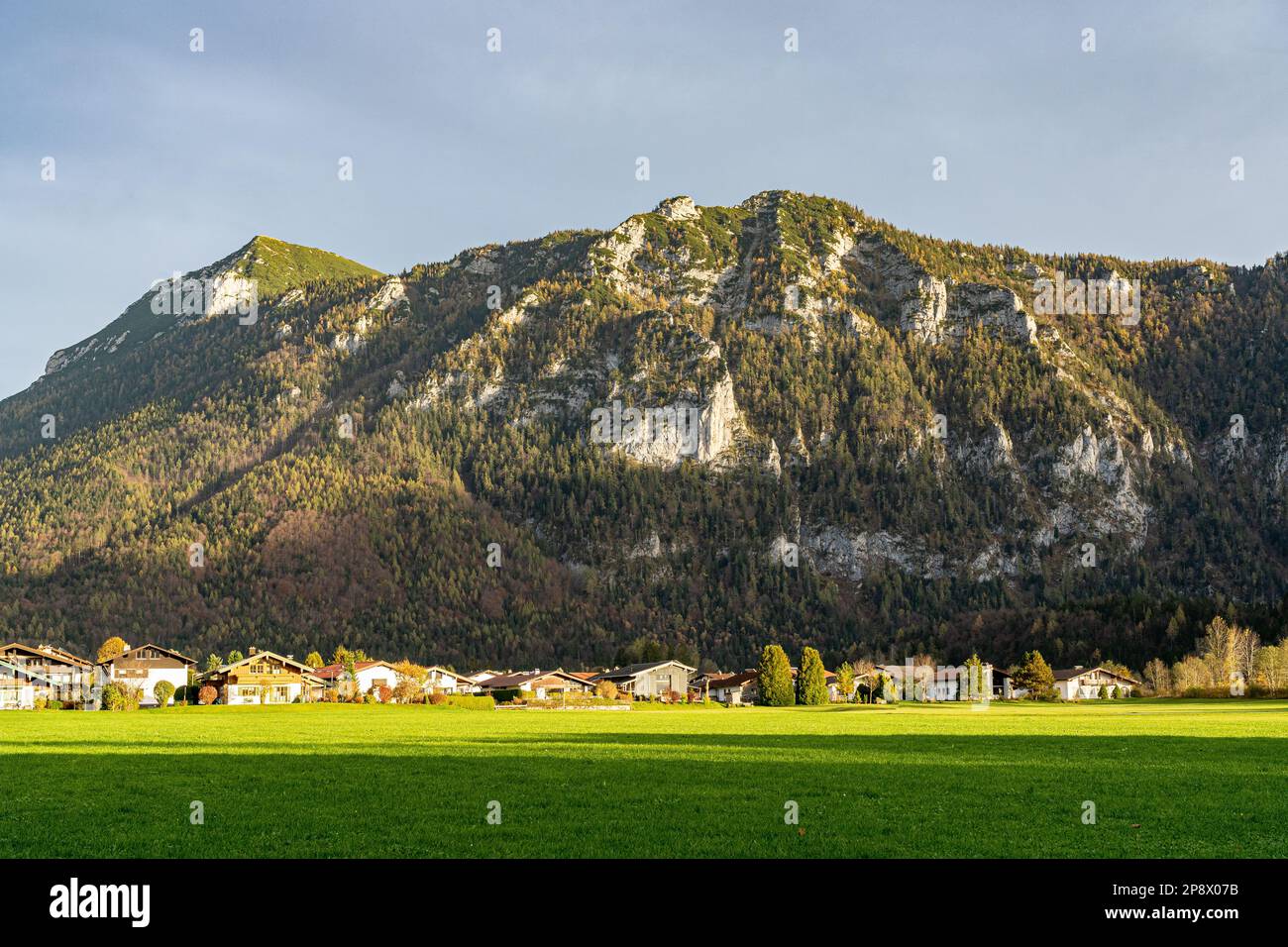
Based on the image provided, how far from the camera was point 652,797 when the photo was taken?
25.0m

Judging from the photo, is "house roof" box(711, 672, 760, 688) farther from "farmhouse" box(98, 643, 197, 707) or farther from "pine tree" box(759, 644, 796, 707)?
"farmhouse" box(98, 643, 197, 707)

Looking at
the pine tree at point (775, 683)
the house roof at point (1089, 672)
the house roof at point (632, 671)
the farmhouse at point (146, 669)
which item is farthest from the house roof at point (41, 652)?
the house roof at point (1089, 672)

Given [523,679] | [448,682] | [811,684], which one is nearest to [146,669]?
[448,682]

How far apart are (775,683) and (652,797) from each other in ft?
332

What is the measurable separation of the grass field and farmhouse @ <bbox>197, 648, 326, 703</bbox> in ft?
292

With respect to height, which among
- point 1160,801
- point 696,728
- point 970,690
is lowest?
point 970,690

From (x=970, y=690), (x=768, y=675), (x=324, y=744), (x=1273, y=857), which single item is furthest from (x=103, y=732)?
(x=970, y=690)

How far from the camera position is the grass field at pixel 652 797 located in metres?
19.0

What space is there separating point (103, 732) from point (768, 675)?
79262 mm

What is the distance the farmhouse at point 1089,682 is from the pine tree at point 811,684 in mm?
51771
